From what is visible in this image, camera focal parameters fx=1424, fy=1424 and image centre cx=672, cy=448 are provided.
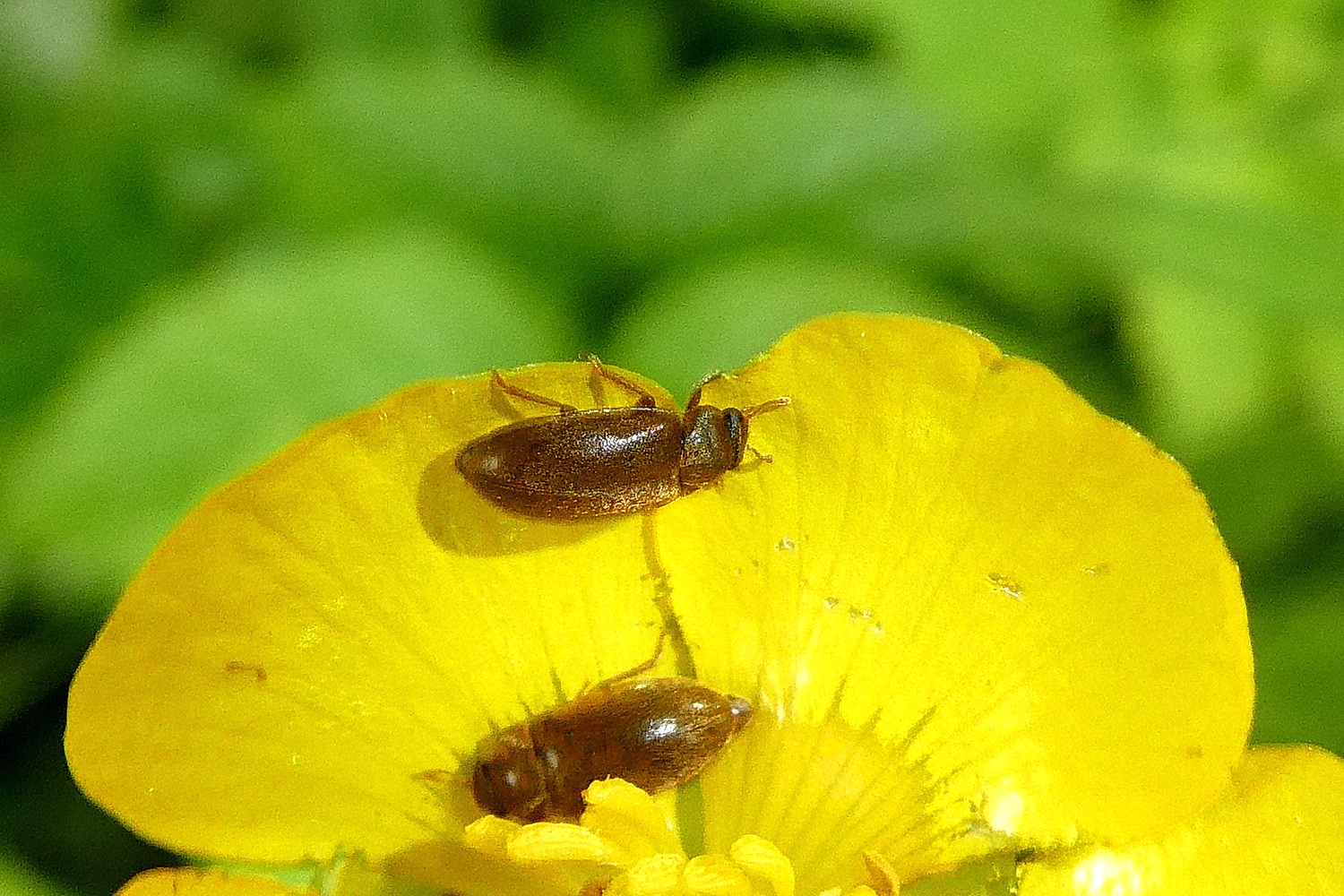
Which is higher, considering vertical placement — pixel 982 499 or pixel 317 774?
pixel 982 499

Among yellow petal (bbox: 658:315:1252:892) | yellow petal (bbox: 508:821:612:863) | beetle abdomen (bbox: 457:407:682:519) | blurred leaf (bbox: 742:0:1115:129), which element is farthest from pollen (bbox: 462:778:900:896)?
blurred leaf (bbox: 742:0:1115:129)

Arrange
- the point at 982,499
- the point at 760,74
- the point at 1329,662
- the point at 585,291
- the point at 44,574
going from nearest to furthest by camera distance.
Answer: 1. the point at 982,499
2. the point at 1329,662
3. the point at 44,574
4. the point at 585,291
5. the point at 760,74

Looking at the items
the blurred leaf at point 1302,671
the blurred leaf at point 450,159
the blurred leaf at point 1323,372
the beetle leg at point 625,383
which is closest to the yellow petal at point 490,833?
the beetle leg at point 625,383

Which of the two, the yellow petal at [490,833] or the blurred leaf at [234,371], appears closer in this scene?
the yellow petal at [490,833]

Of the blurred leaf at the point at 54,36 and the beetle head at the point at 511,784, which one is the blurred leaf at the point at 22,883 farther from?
the blurred leaf at the point at 54,36

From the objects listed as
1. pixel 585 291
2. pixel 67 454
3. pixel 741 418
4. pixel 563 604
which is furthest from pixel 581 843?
pixel 585 291

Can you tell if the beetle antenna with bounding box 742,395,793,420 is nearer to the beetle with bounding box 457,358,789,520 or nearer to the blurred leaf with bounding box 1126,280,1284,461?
the beetle with bounding box 457,358,789,520

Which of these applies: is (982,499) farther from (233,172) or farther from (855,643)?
(233,172)
